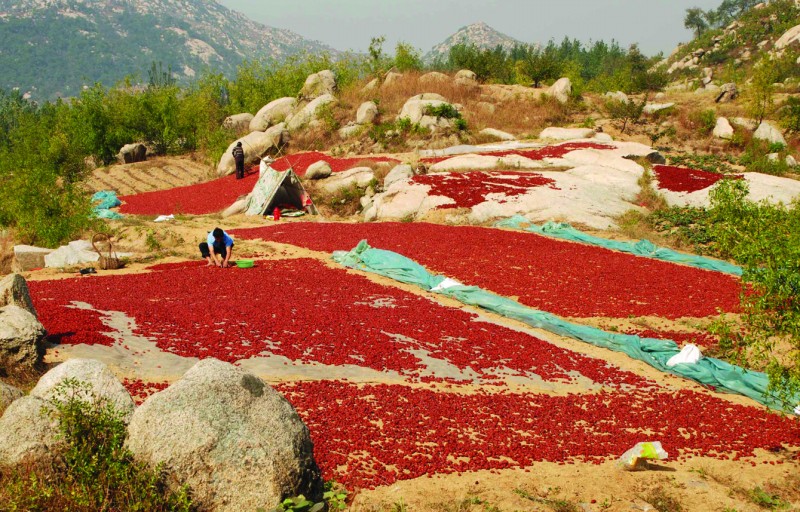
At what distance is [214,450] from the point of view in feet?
17.9

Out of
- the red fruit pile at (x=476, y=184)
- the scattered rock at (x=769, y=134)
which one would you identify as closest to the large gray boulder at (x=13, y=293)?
the red fruit pile at (x=476, y=184)

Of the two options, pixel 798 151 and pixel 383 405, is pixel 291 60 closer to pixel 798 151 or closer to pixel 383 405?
pixel 798 151

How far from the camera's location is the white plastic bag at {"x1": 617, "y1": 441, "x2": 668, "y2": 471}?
7.44 meters

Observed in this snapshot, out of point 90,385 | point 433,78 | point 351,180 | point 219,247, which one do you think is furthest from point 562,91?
point 90,385

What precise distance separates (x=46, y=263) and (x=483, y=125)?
96.9 ft

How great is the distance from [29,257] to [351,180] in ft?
47.8

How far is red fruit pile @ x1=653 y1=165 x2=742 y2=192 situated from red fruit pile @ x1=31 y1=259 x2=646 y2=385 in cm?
1603

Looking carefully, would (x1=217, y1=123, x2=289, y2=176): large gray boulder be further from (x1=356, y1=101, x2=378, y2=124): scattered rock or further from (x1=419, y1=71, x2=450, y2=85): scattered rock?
(x1=419, y1=71, x2=450, y2=85): scattered rock

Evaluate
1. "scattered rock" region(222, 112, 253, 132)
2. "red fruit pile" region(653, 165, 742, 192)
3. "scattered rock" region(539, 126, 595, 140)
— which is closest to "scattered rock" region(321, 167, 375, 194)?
"red fruit pile" region(653, 165, 742, 192)

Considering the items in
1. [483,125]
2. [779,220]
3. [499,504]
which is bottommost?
[499,504]

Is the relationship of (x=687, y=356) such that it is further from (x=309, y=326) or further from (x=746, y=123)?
(x=746, y=123)

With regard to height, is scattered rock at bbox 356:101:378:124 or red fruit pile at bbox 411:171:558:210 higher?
scattered rock at bbox 356:101:378:124

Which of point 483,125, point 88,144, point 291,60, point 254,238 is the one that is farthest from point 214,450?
point 291,60

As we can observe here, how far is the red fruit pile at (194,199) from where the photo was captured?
3036 centimetres
